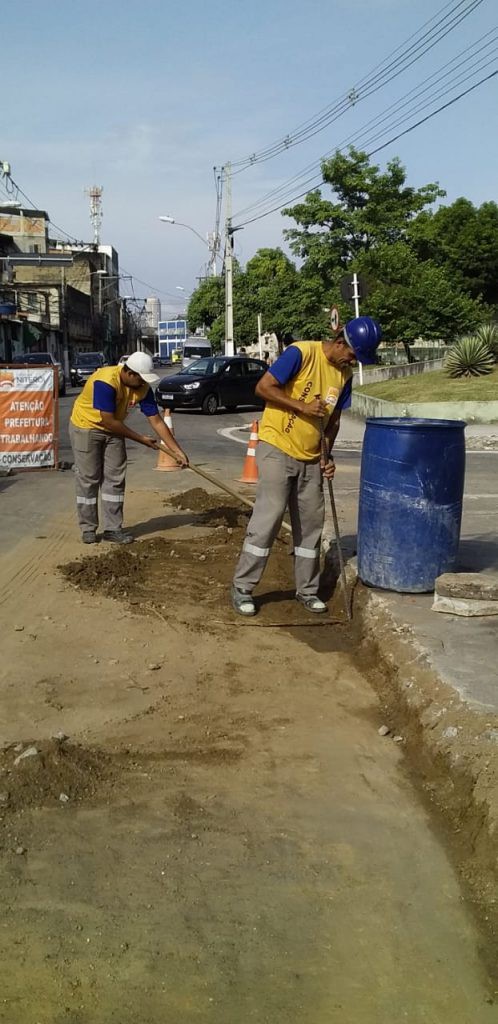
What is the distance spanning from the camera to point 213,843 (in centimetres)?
298

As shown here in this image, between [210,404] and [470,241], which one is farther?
[470,241]

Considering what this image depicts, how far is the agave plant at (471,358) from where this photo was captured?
71.9ft

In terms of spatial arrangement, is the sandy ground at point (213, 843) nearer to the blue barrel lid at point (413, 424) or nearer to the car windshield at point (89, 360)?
the blue barrel lid at point (413, 424)

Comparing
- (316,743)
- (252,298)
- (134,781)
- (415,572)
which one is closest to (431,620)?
(415,572)

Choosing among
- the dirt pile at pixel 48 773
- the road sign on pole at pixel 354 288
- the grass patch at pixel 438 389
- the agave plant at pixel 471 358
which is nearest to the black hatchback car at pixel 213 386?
the grass patch at pixel 438 389

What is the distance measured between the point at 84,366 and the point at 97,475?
109 ft

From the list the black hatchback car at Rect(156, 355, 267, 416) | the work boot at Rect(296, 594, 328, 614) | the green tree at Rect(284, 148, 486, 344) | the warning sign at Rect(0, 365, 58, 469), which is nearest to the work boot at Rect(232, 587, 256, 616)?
the work boot at Rect(296, 594, 328, 614)

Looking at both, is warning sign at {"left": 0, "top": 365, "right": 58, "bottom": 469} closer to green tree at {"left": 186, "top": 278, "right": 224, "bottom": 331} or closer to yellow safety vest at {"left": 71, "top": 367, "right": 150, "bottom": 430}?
yellow safety vest at {"left": 71, "top": 367, "right": 150, "bottom": 430}

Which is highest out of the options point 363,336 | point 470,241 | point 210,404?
point 470,241

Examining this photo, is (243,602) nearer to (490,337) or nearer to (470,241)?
(490,337)

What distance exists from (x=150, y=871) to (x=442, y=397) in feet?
57.6

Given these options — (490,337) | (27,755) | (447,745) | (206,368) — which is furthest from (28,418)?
(490,337)

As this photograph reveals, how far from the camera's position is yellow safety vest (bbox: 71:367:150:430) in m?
7.24

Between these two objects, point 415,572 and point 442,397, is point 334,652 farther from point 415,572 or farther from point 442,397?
point 442,397
